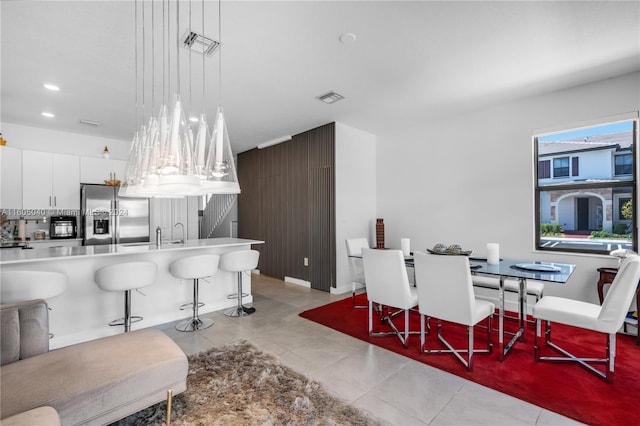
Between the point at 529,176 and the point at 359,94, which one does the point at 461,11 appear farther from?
the point at 529,176

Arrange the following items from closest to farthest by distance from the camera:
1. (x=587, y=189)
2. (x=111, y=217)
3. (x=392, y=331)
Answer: (x=392, y=331)
(x=587, y=189)
(x=111, y=217)

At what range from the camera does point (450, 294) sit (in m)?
2.54

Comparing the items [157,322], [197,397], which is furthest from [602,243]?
[157,322]

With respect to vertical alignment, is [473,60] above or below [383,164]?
above

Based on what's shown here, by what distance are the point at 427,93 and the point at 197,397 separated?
3.89 meters

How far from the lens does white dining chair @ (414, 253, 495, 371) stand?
8.02 ft

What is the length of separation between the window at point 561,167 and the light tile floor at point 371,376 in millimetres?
2996

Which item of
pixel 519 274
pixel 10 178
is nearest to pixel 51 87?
pixel 10 178

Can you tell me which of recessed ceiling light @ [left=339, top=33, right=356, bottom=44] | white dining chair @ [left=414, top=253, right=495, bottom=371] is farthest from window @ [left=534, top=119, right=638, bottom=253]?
recessed ceiling light @ [left=339, top=33, right=356, bottom=44]

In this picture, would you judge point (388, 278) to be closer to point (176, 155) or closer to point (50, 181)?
point (176, 155)

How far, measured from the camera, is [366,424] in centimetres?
181

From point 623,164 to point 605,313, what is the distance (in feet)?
7.18

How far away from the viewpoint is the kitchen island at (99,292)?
9.47ft

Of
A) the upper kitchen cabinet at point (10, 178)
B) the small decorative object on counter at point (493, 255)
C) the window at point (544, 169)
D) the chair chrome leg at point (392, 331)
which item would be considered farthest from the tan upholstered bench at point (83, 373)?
the window at point (544, 169)
